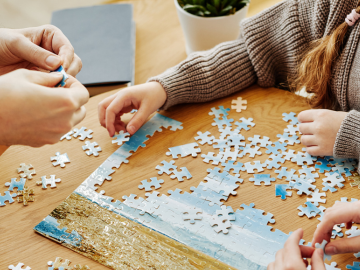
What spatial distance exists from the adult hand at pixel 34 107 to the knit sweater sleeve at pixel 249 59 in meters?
0.51

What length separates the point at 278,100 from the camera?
1312 mm

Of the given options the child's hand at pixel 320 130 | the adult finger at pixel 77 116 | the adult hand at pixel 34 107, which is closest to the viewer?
the adult hand at pixel 34 107

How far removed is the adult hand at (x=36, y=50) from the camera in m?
0.99

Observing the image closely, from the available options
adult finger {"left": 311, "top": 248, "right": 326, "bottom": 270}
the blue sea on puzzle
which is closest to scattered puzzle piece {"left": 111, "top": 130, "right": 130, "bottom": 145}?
the blue sea on puzzle

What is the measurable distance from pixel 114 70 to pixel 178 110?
16.3 inches

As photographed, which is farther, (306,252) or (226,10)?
(226,10)

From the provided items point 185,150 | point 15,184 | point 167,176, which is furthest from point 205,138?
point 15,184

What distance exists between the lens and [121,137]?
121 cm

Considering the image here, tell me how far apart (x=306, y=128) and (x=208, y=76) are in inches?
16.6

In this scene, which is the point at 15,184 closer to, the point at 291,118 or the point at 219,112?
→ the point at 219,112

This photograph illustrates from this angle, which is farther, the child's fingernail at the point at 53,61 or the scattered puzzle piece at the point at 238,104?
the scattered puzzle piece at the point at 238,104

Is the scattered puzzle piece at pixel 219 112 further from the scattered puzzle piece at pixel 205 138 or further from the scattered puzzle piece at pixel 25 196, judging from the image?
the scattered puzzle piece at pixel 25 196

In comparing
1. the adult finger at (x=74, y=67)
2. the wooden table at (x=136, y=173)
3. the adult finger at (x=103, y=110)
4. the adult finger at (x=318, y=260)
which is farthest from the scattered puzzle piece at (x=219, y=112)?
the adult finger at (x=318, y=260)

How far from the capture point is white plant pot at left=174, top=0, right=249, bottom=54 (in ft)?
4.99
